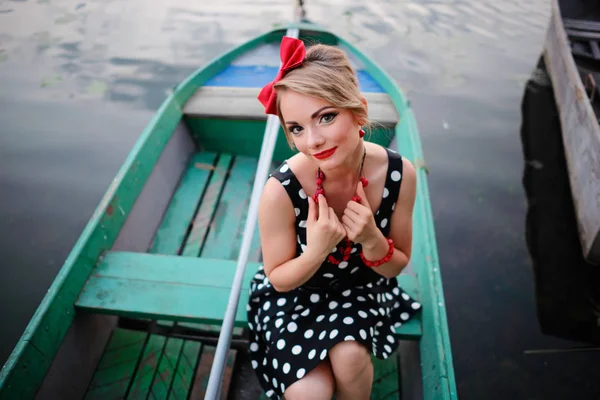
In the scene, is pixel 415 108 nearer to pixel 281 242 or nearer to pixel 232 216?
pixel 232 216

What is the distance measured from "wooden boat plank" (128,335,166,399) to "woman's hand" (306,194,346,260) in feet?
4.37

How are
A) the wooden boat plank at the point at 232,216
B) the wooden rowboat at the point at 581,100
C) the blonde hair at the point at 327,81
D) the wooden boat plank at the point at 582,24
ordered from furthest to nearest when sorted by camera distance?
1. the wooden boat plank at the point at 582,24
2. the wooden rowboat at the point at 581,100
3. the wooden boat plank at the point at 232,216
4. the blonde hair at the point at 327,81

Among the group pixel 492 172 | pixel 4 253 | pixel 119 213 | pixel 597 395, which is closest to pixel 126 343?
pixel 119 213

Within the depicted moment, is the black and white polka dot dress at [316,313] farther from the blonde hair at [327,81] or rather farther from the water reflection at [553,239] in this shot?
the water reflection at [553,239]

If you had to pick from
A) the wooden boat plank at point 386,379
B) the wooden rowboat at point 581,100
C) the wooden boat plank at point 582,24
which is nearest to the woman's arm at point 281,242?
the wooden boat plank at point 386,379

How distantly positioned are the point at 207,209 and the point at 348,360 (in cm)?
204

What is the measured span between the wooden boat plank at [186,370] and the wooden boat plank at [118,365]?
238 mm

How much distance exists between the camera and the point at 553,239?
157 inches

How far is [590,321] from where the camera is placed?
3262mm

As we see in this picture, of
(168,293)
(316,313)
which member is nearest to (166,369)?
(168,293)

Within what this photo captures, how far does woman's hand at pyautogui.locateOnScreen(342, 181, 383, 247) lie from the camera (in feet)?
4.33

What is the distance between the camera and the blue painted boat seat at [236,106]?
339 centimetres

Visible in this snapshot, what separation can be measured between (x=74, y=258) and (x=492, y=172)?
4533 mm

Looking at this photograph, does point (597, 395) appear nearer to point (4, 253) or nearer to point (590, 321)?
point (590, 321)
